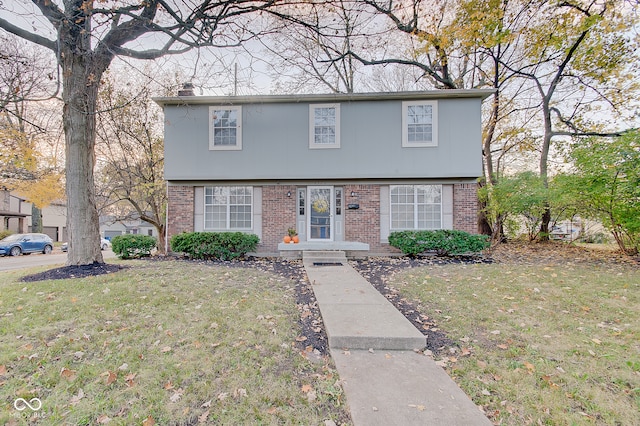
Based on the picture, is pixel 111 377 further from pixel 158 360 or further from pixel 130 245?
pixel 130 245

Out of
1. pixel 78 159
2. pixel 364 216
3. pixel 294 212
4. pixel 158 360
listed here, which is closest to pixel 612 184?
pixel 364 216

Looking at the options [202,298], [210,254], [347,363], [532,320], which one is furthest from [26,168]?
[532,320]

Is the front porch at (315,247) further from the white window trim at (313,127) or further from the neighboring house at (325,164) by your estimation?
the white window trim at (313,127)

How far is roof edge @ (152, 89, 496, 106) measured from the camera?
976 cm

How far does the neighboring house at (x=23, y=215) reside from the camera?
25094mm

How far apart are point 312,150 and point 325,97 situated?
187cm

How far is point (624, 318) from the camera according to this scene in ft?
13.9

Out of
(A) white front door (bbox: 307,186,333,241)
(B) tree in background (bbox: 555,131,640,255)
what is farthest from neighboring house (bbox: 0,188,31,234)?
(B) tree in background (bbox: 555,131,640,255)

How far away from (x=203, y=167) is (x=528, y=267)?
10466 mm

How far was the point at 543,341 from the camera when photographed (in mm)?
3547

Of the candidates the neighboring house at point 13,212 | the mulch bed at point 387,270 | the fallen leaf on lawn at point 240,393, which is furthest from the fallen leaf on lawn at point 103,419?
the neighboring house at point 13,212

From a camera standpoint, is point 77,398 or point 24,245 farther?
point 24,245

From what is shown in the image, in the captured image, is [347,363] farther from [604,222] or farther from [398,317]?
[604,222]

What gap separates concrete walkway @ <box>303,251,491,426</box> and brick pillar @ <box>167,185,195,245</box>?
7511 mm
